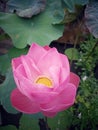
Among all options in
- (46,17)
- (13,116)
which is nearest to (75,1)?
(46,17)

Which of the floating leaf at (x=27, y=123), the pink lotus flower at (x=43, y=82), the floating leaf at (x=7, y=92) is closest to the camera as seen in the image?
the pink lotus flower at (x=43, y=82)

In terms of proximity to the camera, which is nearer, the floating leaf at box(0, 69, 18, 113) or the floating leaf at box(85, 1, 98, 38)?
the floating leaf at box(0, 69, 18, 113)

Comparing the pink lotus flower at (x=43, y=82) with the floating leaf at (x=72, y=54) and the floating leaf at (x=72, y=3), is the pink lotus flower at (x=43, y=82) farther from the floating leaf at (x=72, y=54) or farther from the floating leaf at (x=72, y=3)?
the floating leaf at (x=72, y=54)

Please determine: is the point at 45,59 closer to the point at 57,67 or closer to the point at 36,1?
the point at 57,67

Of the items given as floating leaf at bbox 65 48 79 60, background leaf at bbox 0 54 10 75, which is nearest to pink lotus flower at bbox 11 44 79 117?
background leaf at bbox 0 54 10 75

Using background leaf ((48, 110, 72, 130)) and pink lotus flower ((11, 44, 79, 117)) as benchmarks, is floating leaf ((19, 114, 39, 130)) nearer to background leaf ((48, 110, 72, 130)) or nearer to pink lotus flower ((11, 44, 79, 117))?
background leaf ((48, 110, 72, 130))

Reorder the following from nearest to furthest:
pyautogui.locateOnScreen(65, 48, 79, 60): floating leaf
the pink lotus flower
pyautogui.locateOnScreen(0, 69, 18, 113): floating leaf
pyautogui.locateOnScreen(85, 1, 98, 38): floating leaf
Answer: the pink lotus flower → pyautogui.locateOnScreen(0, 69, 18, 113): floating leaf → pyautogui.locateOnScreen(85, 1, 98, 38): floating leaf → pyautogui.locateOnScreen(65, 48, 79, 60): floating leaf

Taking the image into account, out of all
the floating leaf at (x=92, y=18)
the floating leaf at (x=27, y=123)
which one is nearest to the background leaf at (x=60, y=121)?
the floating leaf at (x=27, y=123)
